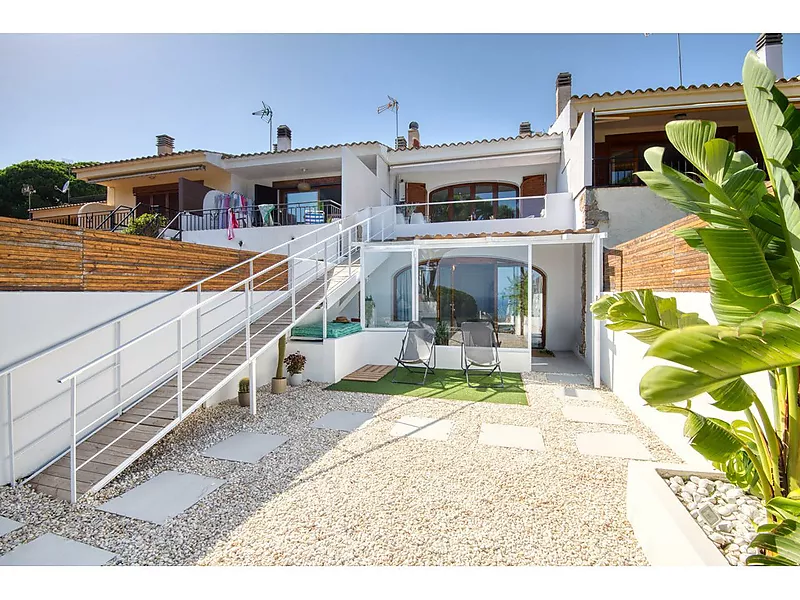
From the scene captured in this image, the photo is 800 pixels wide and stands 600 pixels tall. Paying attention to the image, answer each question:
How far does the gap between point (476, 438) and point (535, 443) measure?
0.72 m

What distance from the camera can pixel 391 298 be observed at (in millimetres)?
9258

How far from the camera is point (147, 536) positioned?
2900mm

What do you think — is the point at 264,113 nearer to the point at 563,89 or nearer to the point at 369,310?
the point at 369,310

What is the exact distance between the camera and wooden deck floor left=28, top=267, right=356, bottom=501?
11.8 feet

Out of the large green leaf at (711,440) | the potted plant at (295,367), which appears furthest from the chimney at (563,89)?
the large green leaf at (711,440)

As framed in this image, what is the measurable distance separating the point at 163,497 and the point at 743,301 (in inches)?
181

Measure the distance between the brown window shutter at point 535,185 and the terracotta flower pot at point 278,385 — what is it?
958cm

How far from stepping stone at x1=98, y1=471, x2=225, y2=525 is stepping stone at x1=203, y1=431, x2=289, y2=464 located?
0.48 meters

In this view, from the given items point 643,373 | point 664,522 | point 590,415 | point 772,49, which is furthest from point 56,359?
point 772,49

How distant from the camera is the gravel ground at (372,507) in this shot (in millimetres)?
2688
